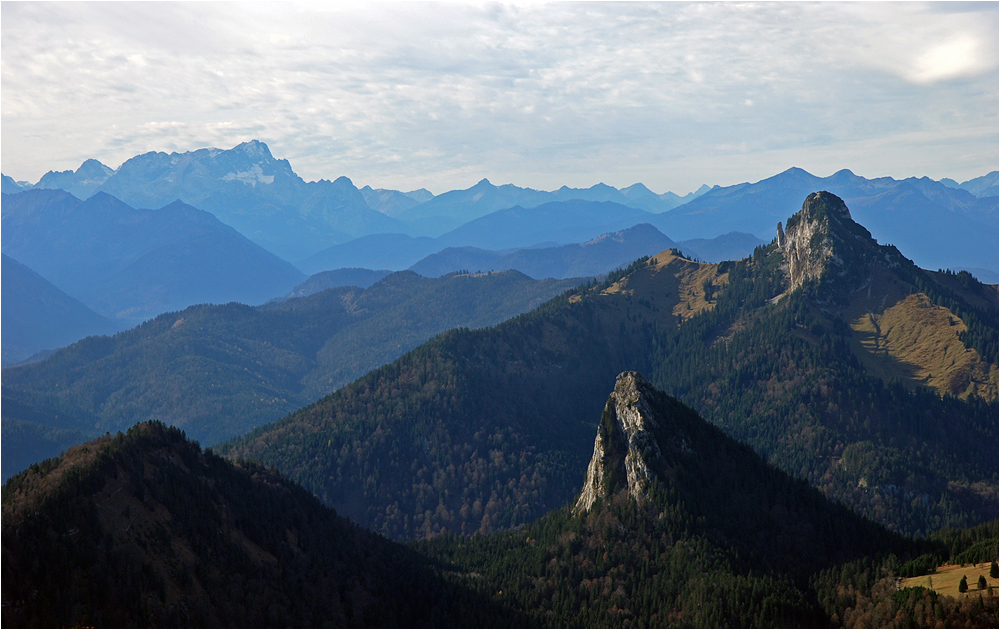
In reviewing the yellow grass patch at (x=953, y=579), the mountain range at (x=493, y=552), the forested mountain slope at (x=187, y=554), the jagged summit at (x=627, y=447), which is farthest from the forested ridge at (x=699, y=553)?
the forested mountain slope at (x=187, y=554)

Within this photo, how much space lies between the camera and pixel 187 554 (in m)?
94.1

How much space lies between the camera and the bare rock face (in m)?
133

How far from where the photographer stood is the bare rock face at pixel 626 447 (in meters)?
133

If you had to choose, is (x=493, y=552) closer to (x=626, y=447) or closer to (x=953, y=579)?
(x=626, y=447)

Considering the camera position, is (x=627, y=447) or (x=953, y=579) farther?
(x=627, y=447)

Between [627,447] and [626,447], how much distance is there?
0.40 meters

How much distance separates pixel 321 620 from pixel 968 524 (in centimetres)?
16661

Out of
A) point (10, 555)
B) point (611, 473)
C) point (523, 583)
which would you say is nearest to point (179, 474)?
point (10, 555)

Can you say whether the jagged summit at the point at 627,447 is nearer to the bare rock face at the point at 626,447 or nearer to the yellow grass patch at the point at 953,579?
the bare rock face at the point at 626,447

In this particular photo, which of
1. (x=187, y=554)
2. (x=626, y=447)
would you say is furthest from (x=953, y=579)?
(x=187, y=554)

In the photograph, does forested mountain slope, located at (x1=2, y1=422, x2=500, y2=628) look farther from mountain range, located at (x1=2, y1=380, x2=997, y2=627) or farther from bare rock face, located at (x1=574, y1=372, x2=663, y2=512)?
bare rock face, located at (x1=574, y1=372, x2=663, y2=512)

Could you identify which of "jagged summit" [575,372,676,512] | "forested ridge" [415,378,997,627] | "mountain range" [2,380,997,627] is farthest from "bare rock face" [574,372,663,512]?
"forested ridge" [415,378,997,627]

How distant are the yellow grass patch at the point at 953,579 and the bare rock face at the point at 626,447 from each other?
45.1 metres

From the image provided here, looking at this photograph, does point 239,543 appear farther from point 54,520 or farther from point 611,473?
point 611,473
